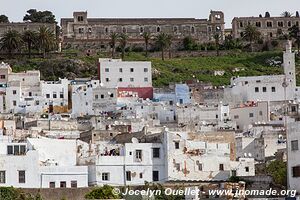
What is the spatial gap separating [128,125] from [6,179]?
56.9 feet

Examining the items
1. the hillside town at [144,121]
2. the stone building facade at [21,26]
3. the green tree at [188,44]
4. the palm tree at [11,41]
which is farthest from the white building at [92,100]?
the green tree at [188,44]

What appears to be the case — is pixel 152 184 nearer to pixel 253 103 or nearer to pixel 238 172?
pixel 238 172

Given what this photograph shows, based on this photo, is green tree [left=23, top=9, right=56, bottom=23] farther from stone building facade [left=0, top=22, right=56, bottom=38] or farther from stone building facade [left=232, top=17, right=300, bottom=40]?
stone building facade [left=232, top=17, right=300, bottom=40]

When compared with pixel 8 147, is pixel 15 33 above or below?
above

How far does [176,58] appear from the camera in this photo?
355 feet

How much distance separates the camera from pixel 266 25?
391ft

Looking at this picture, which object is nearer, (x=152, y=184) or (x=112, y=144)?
(x=152, y=184)

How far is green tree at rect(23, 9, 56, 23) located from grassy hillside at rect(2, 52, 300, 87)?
1891 centimetres

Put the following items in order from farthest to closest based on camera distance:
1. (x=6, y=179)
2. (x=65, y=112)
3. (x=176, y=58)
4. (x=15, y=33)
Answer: (x=176, y=58)
(x=15, y=33)
(x=65, y=112)
(x=6, y=179)

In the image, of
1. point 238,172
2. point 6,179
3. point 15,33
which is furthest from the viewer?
point 15,33

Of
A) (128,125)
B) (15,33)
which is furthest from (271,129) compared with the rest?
(15,33)

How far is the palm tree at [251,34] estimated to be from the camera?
11112 centimetres

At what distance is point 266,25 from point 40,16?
25889mm

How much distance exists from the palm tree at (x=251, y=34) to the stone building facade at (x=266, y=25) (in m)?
3.69
